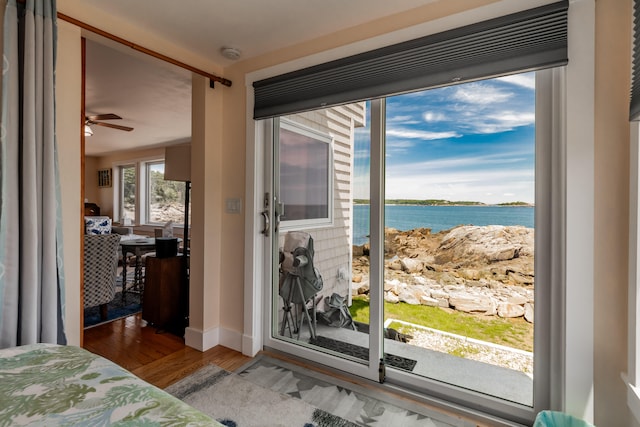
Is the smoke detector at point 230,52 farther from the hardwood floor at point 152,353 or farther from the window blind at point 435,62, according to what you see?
the hardwood floor at point 152,353

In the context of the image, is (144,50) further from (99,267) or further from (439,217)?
(439,217)

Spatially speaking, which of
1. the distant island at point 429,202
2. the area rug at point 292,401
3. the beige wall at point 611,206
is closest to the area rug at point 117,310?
the area rug at point 292,401

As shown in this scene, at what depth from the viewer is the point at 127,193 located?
23.7 feet

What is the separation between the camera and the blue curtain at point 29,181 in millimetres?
1488

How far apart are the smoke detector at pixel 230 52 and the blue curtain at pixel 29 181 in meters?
1.01

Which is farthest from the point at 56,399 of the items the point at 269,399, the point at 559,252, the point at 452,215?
the point at 559,252

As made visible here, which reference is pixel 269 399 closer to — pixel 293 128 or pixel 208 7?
pixel 293 128

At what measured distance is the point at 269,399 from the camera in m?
1.91

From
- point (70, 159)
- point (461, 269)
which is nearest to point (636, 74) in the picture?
point (461, 269)

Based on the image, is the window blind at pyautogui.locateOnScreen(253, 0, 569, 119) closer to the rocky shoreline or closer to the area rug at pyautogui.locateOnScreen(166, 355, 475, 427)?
the rocky shoreline

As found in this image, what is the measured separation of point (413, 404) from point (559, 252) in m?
1.17

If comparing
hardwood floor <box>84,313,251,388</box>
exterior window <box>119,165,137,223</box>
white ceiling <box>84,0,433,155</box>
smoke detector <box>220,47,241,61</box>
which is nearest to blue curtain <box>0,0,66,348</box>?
white ceiling <box>84,0,433,155</box>

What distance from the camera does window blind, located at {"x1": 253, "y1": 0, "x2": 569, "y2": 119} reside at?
1.51 metres

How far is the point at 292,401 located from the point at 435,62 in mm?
2104
